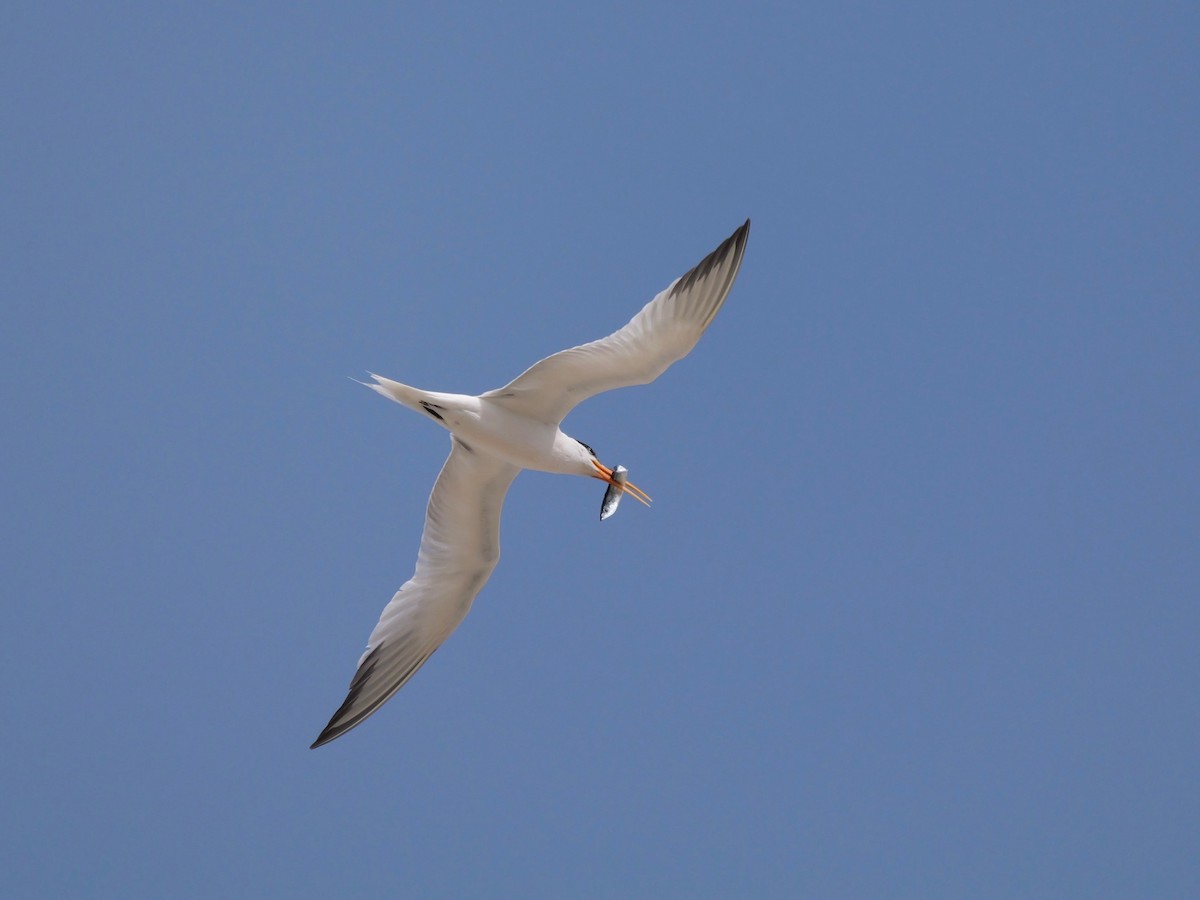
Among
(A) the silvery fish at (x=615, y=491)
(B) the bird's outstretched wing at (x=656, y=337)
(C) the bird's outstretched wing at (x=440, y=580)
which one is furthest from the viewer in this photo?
(C) the bird's outstretched wing at (x=440, y=580)

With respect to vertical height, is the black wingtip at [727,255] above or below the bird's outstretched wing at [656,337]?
above

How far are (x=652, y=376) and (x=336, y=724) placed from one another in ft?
13.4

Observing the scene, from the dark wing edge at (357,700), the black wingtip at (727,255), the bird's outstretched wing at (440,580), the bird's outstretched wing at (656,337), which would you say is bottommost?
the dark wing edge at (357,700)

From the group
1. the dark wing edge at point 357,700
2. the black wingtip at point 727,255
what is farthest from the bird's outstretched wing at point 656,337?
the dark wing edge at point 357,700

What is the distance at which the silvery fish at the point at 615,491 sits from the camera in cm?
1016

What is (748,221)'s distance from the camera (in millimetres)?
8984

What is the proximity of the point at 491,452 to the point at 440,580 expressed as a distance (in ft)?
4.88

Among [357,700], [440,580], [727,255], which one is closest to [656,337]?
[727,255]

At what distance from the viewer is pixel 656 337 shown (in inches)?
356

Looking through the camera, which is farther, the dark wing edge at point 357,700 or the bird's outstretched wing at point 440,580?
the bird's outstretched wing at point 440,580

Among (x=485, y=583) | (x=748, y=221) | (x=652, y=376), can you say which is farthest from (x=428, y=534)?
(x=748, y=221)

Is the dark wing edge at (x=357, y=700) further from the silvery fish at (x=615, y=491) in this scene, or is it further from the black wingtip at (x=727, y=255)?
the black wingtip at (x=727, y=255)

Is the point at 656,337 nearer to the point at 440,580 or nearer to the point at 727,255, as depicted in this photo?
the point at 727,255

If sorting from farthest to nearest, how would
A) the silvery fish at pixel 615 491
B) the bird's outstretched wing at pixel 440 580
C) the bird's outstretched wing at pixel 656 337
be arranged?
the bird's outstretched wing at pixel 440 580, the silvery fish at pixel 615 491, the bird's outstretched wing at pixel 656 337
